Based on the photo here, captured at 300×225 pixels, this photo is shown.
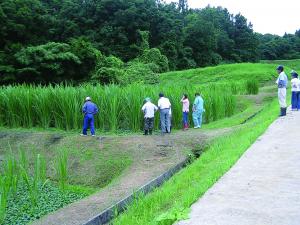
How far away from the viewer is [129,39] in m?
53.0

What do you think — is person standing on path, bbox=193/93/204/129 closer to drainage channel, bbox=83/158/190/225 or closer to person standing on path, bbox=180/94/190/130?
person standing on path, bbox=180/94/190/130

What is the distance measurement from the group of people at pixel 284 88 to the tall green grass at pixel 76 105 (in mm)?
4141

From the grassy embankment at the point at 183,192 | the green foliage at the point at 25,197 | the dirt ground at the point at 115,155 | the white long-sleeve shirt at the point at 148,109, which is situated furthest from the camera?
the white long-sleeve shirt at the point at 148,109

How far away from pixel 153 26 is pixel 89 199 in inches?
1945

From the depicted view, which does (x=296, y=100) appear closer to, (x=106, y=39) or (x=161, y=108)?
(x=161, y=108)

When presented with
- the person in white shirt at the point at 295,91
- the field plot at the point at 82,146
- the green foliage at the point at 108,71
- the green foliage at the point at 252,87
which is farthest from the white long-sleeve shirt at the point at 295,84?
the green foliage at the point at 108,71

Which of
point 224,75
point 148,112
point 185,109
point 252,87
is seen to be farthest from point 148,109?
point 224,75

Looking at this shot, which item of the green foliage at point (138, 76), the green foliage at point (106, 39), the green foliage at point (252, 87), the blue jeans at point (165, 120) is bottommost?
the blue jeans at point (165, 120)

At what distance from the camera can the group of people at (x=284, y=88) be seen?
13.3 meters

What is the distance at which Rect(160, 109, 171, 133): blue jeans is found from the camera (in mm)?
14862

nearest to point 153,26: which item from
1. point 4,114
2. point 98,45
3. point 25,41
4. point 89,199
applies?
point 98,45

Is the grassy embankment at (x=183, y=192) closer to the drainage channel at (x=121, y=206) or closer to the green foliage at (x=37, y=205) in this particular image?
the drainage channel at (x=121, y=206)

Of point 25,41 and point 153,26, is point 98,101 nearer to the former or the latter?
point 25,41

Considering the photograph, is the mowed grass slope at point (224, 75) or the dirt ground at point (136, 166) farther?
the mowed grass slope at point (224, 75)
